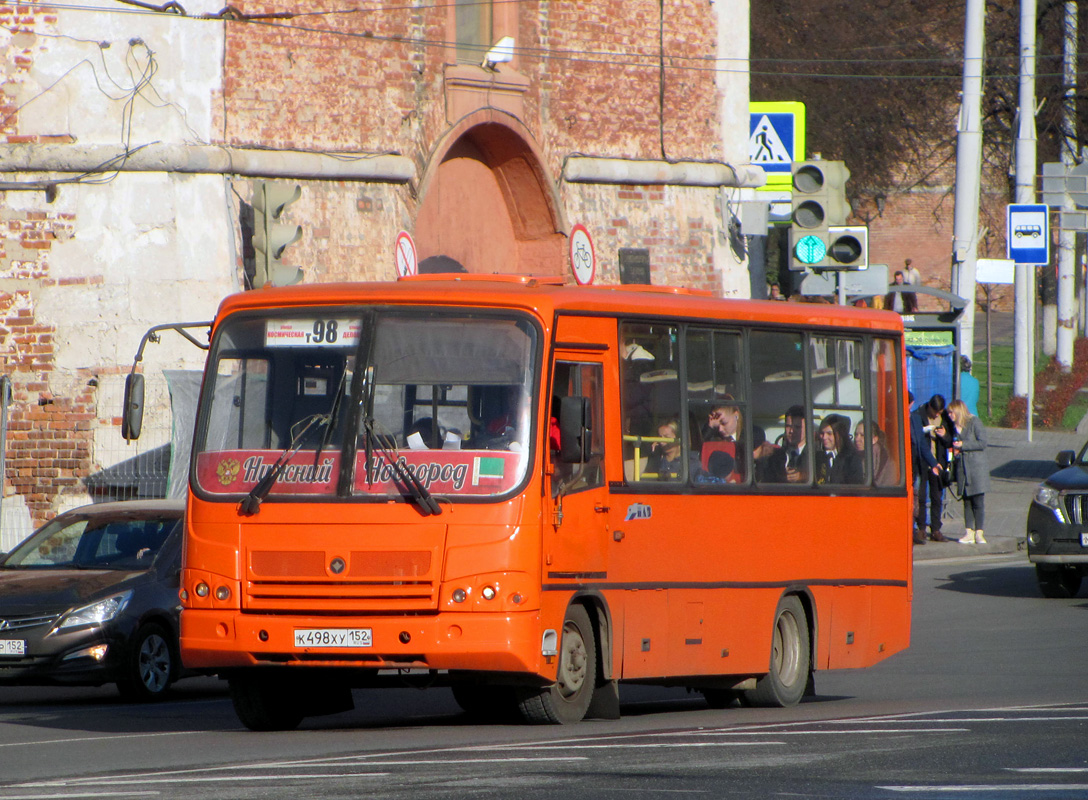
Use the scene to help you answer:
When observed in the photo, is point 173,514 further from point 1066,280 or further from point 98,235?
point 1066,280

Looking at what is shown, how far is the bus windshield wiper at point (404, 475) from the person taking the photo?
10078mm

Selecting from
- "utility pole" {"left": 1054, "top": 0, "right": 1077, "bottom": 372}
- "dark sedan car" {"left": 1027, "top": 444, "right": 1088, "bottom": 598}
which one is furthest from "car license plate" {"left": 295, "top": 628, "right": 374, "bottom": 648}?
"utility pole" {"left": 1054, "top": 0, "right": 1077, "bottom": 372}

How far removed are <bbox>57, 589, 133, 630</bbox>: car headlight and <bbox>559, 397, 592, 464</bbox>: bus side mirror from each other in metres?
4.11

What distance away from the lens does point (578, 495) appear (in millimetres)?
10633

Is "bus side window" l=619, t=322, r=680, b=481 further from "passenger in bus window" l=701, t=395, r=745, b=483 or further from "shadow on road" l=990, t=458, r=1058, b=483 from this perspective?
"shadow on road" l=990, t=458, r=1058, b=483

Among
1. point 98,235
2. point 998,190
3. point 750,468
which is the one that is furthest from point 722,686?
point 998,190

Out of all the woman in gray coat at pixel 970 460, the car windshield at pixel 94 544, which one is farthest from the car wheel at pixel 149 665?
the woman in gray coat at pixel 970 460

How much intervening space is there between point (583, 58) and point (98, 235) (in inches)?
340

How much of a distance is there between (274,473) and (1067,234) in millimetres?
35323

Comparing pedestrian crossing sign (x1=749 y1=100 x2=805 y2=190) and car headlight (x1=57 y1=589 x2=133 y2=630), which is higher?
pedestrian crossing sign (x1=749 y1=100 x2=805 y2=190)

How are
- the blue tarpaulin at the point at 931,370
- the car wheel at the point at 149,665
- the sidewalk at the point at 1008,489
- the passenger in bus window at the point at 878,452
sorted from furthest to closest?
1. the blue tarpaulin at the point at 931,370
2. the sidewalk at the point at 1008,489
3. the passenger in bus window at the point at 878,452
4. the car wheel at the point at 149,665

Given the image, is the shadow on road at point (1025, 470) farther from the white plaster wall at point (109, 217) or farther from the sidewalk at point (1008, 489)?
the white plaster wall at point (109, 217)

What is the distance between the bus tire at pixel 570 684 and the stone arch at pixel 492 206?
1445 cm

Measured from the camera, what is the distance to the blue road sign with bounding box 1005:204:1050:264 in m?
27.9
